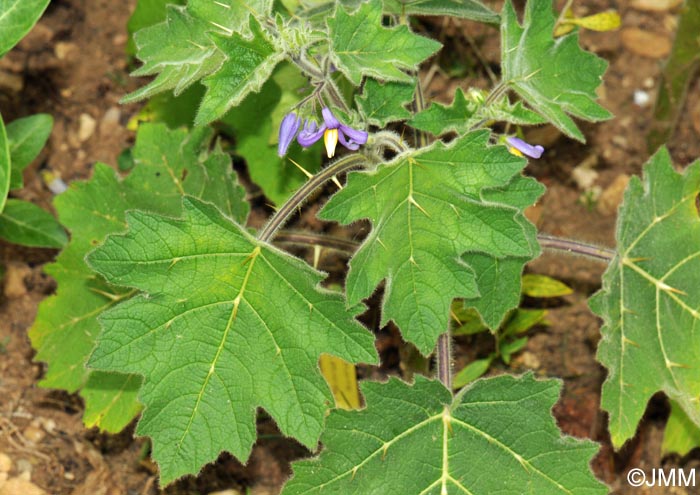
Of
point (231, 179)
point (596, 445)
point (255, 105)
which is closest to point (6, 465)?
point (231, 179)

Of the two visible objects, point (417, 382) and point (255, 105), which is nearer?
point (417, 382)

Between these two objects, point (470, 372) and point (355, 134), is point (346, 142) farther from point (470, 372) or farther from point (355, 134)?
point (470, 372)

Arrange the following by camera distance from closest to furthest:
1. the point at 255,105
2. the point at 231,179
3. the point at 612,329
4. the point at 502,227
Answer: the point at 502,227
the point at 612,329
the point at 231,179
the point at 255,105

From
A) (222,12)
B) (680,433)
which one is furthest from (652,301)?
(222,12)

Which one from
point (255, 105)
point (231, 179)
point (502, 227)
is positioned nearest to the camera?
point (502, 227)

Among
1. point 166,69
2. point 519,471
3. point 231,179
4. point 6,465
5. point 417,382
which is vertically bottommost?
point 6,465

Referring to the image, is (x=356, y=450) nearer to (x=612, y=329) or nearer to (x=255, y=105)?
(x=612, y=329)

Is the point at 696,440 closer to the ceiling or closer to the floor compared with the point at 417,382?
closer to the floor

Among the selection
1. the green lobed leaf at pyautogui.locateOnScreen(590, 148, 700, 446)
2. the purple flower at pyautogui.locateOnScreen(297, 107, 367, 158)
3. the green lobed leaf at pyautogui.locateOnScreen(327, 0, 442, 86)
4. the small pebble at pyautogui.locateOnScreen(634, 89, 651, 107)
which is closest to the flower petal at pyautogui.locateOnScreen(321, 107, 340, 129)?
the purple flower at pyautogui.locateOnScreen(297, 107, 367, 158)
